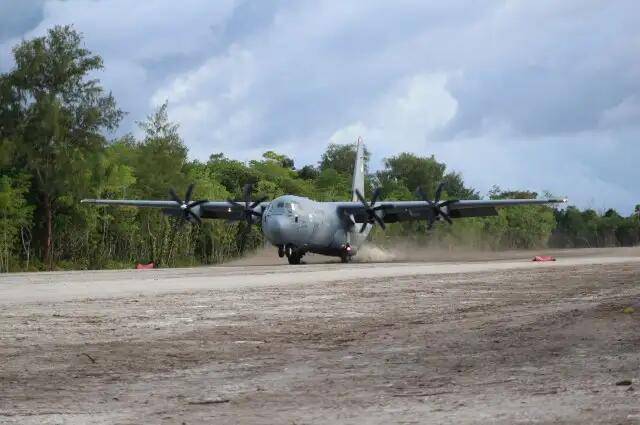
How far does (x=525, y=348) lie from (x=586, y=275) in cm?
1504

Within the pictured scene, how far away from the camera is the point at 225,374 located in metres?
8.13

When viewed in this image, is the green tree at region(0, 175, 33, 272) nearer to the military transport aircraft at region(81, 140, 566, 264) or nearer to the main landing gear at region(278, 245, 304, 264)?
the military transport aircraft at region(81, 140, 566, 264)

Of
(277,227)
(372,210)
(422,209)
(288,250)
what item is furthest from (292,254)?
(422,209)

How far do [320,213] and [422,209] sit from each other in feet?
20.8

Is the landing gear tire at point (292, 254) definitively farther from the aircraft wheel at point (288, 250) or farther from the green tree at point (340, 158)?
the green tree at point (340, 158)

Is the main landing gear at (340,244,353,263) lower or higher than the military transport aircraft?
lower

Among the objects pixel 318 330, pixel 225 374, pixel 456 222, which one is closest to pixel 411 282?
pixel 318 330

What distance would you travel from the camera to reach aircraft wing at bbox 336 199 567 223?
49969 mm

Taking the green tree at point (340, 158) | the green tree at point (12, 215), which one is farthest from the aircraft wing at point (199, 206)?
the green tree at point (340, 158)

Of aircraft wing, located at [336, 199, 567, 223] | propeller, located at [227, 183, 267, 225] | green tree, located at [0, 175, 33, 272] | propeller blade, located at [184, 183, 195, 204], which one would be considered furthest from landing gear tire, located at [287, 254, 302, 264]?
green tree, located at [0, 175, 33, 272]

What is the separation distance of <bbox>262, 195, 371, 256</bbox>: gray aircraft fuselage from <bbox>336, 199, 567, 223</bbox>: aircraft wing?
84cm

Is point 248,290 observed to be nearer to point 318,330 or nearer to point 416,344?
point 318,330

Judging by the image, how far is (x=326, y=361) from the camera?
8.73m

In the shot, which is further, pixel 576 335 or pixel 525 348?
pixel 576 335
